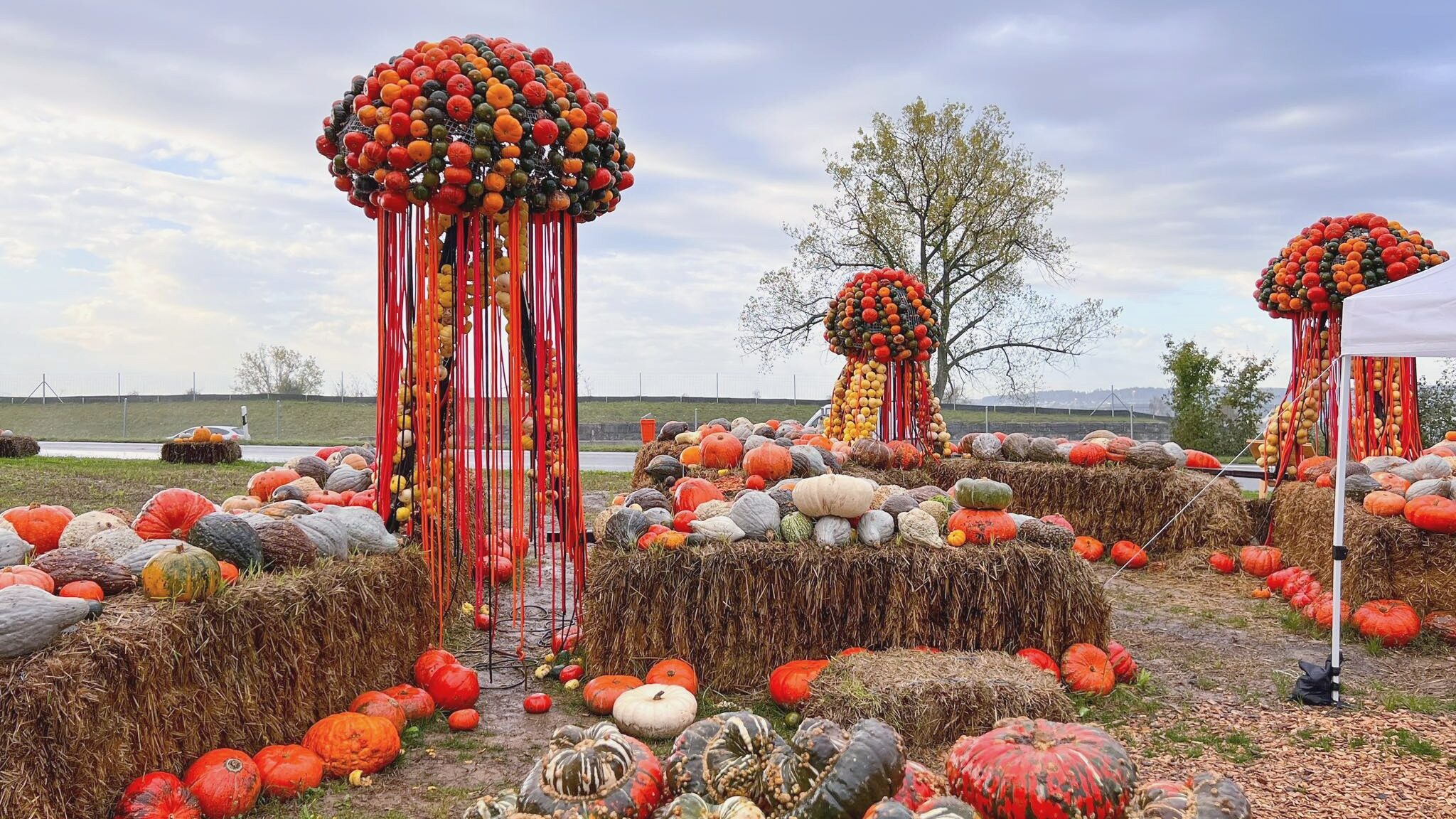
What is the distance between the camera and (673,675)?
4.95 meters

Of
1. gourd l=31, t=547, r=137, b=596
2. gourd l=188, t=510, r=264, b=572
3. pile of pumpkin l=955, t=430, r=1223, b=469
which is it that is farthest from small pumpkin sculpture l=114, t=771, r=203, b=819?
pile of pumpkin l=955, t=430, r=1223, b=469

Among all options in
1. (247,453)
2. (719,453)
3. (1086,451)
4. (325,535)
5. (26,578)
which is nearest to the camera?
(26,578)

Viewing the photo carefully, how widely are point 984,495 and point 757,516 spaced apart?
1379mm

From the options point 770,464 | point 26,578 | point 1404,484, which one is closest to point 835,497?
point 770,464

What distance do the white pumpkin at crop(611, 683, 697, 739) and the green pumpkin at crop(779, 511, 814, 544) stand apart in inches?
43.4

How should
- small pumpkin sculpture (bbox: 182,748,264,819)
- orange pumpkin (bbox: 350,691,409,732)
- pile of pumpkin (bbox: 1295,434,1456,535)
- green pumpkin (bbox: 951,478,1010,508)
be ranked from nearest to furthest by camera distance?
small pumpkin sculpture (bbox: 182,748,264,819) < orange pumpkin (bbox: 350,691,409,732) < green pumpkin (bbox: 951,478,1010,508) < pile of pumpkin (bbox: 1295,434,1456,535)

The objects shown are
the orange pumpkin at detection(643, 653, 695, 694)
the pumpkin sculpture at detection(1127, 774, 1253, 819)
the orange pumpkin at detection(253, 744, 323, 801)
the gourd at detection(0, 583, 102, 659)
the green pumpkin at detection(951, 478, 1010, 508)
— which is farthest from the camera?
the green pumpkin at detection(951, 478, 1010, 508)

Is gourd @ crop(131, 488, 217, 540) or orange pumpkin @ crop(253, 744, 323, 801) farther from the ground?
gourd @ crop(131, 488, 217, 540)

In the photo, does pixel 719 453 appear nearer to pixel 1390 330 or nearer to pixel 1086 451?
pixel 1086 451

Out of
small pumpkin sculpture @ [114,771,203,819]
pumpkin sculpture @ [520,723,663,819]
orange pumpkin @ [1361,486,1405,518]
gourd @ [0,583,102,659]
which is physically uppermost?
gourd @ [0,583,102,659]

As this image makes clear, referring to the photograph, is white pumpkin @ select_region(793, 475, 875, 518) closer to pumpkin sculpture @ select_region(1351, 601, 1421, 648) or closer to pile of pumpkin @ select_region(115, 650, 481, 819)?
pile of pumpkin @ select_region(115, 650, 481, 819)

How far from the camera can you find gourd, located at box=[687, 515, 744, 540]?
5.24 meters

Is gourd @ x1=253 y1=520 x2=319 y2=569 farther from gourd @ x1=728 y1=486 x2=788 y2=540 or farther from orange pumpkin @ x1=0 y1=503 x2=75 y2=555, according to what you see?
gourd @ x1=728 y1=486 x2=788 y2=540

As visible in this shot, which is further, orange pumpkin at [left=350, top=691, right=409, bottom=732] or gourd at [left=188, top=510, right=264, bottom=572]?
orange pumpkin at [left=350, top=691, right=409, bottom=732]
